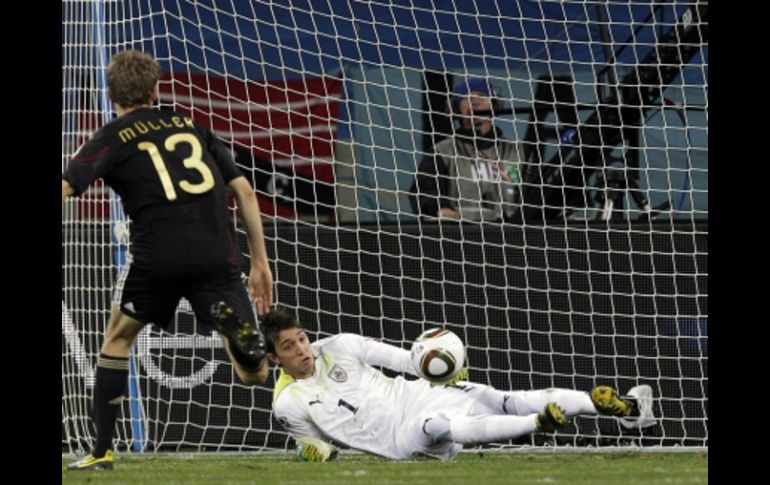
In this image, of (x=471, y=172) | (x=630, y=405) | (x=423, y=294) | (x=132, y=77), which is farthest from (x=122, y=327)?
(x=471, y=172)

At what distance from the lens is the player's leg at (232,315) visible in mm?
6902

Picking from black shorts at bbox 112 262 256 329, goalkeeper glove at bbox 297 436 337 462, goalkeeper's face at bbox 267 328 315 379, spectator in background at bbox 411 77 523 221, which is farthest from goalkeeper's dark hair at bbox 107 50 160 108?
spectator in background at bbox 411 77 523 221

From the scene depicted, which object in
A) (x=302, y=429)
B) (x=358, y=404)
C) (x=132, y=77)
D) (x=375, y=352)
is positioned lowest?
(x=302, y=429)

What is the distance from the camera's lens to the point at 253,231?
7199 millimetres

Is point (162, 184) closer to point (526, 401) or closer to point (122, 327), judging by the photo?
point (122, 327)

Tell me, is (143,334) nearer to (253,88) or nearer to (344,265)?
(344,265)

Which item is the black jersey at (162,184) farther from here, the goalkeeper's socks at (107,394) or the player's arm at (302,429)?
the player's arm at (302,429)

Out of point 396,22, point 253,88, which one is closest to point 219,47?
point 253,88

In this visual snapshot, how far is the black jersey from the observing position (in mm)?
6945

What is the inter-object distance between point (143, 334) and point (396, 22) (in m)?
2.98

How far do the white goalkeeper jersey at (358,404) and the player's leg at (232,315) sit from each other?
3.53 feet

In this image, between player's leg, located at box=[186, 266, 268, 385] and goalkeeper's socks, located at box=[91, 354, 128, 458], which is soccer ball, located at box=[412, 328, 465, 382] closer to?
player's leg, located at box=[186, 266, 268, 385]

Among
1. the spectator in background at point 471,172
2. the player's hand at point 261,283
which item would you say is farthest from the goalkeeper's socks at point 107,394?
the spectator in background at point 471,172

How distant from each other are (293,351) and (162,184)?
161cm
